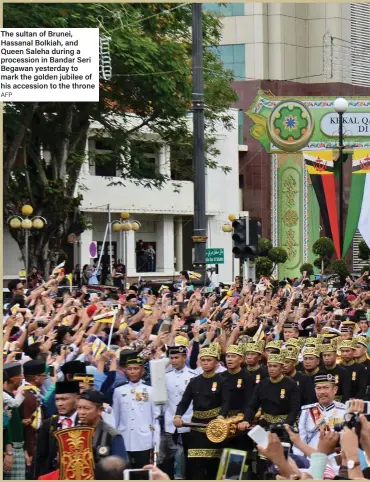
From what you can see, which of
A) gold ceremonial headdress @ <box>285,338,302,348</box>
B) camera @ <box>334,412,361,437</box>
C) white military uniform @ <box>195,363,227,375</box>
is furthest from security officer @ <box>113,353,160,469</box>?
camera @ <box>334,412,361,437</box>

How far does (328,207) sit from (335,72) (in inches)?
884

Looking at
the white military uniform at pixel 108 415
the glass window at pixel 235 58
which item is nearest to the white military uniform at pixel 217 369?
the white military uniform at pixel 108 415

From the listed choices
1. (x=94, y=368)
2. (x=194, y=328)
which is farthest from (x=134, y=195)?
(x=94, y=368)

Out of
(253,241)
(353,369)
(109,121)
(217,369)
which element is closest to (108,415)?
(217,369)

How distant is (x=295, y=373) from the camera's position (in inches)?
565

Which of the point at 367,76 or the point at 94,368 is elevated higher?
the point at 367,76

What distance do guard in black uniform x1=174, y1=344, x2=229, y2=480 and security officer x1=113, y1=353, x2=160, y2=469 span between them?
38cm

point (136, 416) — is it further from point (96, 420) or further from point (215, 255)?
point (215, 255)

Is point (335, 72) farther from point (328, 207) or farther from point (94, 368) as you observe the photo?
point (94, 368)

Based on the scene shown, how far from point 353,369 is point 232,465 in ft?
9.66

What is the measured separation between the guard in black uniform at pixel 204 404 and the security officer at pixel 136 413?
0.38 metres

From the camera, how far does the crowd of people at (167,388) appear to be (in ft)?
34.8

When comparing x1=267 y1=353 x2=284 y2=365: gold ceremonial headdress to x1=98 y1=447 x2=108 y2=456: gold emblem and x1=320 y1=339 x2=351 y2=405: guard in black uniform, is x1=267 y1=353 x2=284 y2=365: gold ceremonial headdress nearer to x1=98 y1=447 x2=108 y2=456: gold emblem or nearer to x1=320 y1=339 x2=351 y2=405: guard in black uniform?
x1=320 y1=339 x2=351 y2=405: guard in black uniform

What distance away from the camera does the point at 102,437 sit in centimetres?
1005
